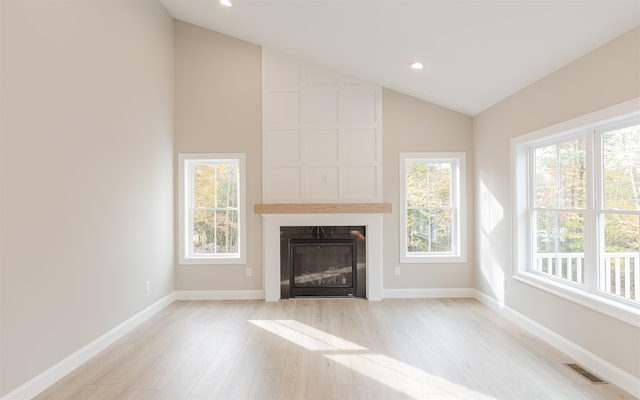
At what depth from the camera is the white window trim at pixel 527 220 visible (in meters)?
2.57

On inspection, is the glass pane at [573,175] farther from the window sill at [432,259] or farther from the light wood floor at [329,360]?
the window sill at [432,259]

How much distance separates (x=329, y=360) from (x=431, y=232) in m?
2.79

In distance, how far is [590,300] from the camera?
288cm

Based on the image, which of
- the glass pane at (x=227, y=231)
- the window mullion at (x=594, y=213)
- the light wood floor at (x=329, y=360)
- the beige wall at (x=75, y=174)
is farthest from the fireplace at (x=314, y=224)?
the window mullion at (x=594, y=213)

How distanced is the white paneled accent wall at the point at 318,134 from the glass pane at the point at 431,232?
2.32 ft

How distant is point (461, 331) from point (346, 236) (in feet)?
6.40

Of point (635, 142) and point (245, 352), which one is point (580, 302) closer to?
point (635, 142)

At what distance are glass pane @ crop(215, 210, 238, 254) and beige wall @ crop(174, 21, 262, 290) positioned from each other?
0.78ft

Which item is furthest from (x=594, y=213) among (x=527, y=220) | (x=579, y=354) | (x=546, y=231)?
(x=579, y=354)

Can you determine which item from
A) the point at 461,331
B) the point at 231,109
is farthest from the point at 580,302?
the point at 231,109

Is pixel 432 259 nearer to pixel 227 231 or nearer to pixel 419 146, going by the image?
pixel 419 146


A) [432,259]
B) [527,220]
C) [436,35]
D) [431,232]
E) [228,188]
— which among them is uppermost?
[436,35]

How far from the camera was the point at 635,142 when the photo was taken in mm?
2646

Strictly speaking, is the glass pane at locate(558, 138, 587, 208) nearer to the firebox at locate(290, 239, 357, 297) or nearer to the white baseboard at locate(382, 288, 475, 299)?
the white baseboard at locate(382, 288, 475, 299)
